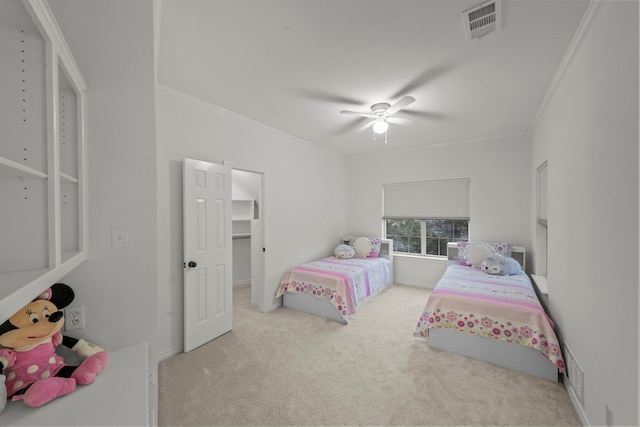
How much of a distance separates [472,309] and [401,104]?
205 centimetres

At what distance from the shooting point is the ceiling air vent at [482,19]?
1493mm

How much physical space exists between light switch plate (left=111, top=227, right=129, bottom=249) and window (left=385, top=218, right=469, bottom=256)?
176 inches

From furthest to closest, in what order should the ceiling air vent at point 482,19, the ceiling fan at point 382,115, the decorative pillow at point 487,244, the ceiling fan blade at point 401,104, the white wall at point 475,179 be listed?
1. the white wall at point 475,179
2. the decorative pillow at point 487,244
3. the ceiling fan at point 382,115
4. the ceiling fan blade at point 401,104
5. the ceiling air vent at point 482,19

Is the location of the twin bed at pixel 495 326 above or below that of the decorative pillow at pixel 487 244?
below

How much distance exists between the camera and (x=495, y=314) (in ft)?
7.82

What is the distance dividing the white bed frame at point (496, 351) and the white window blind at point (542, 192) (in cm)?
160

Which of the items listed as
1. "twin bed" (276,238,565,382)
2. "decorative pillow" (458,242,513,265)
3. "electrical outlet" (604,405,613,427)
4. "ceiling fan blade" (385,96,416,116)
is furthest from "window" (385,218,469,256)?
"electrical outlet" (604,405,613,427)

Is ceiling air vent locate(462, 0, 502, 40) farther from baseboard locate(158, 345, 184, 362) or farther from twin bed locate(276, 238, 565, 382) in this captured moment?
baseboard locate(158, 345, 184, 362)

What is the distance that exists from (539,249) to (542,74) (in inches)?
88.9

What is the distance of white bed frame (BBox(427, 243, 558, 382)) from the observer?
2.17 meters

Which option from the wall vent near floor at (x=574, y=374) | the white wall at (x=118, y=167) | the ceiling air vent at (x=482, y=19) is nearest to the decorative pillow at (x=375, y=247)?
the wall vent near floor at (x=574, y=374)

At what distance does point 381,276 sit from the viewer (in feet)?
14.3

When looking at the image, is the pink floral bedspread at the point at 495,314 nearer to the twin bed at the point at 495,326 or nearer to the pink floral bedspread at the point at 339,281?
the twin bed at the point at 495,326

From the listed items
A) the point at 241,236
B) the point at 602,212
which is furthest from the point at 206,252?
the point at 602,212
